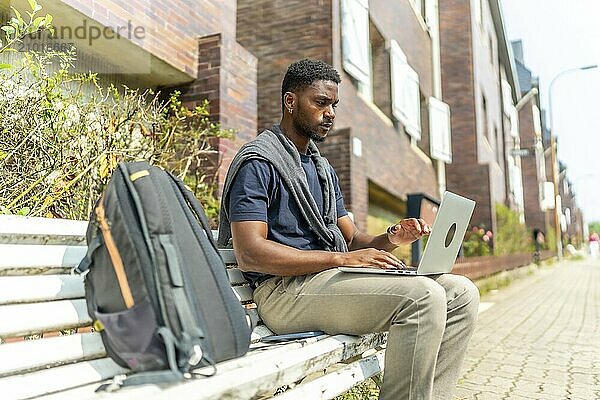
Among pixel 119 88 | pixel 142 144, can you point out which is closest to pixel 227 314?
pixel 142 144

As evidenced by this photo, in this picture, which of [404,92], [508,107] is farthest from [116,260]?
[508,107]

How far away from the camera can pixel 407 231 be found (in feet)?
9.47

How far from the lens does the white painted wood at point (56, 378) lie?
1541mm

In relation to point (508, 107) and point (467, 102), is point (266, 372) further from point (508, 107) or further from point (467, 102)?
point (508, 107)

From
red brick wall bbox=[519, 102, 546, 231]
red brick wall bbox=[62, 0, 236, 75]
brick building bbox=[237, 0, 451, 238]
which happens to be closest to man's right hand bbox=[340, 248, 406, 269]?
red brick wall bbox=[62, 0, 236, 75]

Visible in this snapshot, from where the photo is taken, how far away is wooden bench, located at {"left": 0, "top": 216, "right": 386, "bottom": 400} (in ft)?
5.15

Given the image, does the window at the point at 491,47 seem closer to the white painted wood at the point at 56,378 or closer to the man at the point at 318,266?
the man at the point at 318,266

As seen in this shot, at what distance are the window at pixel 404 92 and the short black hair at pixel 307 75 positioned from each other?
8069 millimetres

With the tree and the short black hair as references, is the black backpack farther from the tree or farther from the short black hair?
the tree

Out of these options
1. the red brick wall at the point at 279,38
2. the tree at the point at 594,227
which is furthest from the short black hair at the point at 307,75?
the tree at the point at 594,227

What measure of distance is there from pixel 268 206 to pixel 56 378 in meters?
1.15

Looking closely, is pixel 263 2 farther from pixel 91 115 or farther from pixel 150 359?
pixel 150 359

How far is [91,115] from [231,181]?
79.7 inches

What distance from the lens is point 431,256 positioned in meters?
2.45
